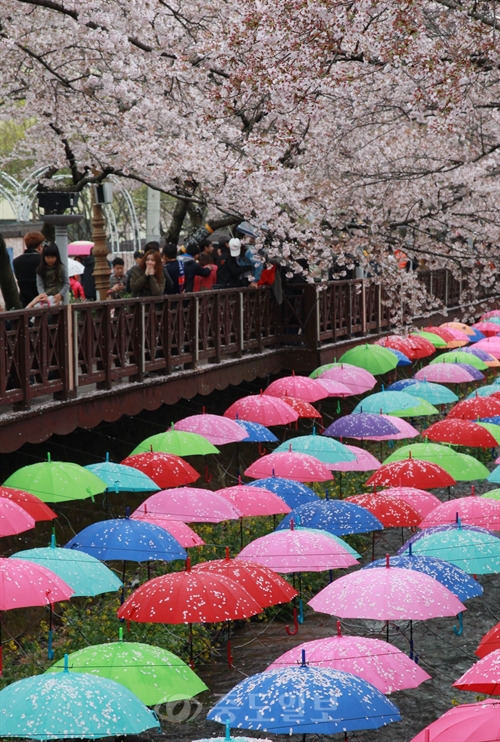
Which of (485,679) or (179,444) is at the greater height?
(485,679)

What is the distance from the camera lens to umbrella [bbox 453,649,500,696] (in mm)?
7039

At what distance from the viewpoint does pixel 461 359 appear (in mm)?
24625

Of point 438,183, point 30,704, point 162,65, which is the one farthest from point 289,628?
point 438,183

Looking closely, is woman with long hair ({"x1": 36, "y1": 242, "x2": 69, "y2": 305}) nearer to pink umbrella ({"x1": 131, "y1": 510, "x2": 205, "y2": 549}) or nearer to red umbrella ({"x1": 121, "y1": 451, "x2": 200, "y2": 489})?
red umbrella ({"x1": 121, "y1": 451, "x2": 200, "y2": 489})

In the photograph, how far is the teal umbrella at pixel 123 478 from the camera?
43.8 feet

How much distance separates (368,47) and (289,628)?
5.88m

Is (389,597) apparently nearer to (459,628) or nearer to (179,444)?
(459,628)

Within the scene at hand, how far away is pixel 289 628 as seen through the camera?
42.1ft

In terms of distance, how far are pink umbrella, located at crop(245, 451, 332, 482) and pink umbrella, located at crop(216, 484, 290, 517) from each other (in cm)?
142

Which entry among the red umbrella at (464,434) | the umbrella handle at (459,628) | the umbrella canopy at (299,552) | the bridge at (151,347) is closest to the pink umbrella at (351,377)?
the bridge at (151,347)

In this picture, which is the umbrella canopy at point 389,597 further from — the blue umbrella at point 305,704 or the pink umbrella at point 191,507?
the pink umbrella at point 191,507

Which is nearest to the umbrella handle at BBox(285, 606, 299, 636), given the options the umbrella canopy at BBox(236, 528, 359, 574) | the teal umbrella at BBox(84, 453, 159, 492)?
the umbrella canopy at BBox(236, 528, 359, 574)

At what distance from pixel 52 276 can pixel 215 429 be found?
3011 millimetres

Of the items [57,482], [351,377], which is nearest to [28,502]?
[57,482]
